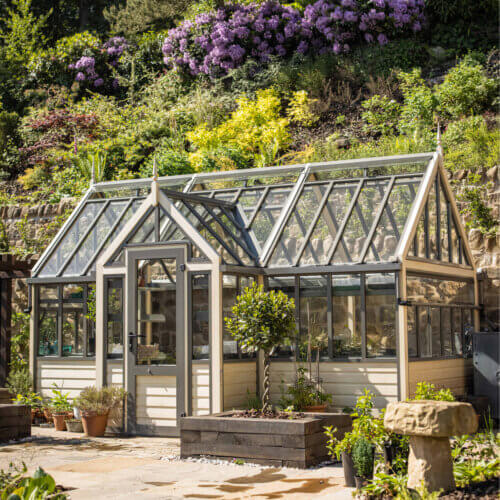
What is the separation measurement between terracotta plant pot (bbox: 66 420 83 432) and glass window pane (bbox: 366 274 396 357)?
164 inches

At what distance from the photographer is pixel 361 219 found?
1064cm

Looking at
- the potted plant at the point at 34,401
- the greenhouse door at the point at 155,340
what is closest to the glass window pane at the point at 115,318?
the greenhouse door at the point at 155,340

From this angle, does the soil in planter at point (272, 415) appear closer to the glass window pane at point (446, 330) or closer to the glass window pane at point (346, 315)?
the glass window pane at point (346, 315)

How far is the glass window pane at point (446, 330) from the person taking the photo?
10.7 meters

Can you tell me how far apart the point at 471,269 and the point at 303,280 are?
3084 millimetres

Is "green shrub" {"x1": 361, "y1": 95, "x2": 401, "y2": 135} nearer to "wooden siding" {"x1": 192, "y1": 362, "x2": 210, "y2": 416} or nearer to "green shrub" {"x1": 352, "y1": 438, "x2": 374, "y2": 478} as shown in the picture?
"wooden siding" {"x1": 192, "y1": 362, "x2": 210, "y2": 416}

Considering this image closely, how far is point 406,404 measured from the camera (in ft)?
18.3

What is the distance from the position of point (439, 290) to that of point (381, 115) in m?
8.27

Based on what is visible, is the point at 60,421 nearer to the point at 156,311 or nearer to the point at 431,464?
the point at 156,311

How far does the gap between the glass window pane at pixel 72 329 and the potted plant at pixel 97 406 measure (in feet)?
3.94

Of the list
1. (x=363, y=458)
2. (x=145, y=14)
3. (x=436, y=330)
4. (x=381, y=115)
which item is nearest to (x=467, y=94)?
(x=381, y=115)

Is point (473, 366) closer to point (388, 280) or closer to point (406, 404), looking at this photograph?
point (388, 280)

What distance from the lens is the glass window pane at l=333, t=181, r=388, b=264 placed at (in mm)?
10320

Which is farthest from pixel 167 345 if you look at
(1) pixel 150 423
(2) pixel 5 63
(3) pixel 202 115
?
(2) pixel 5 63
